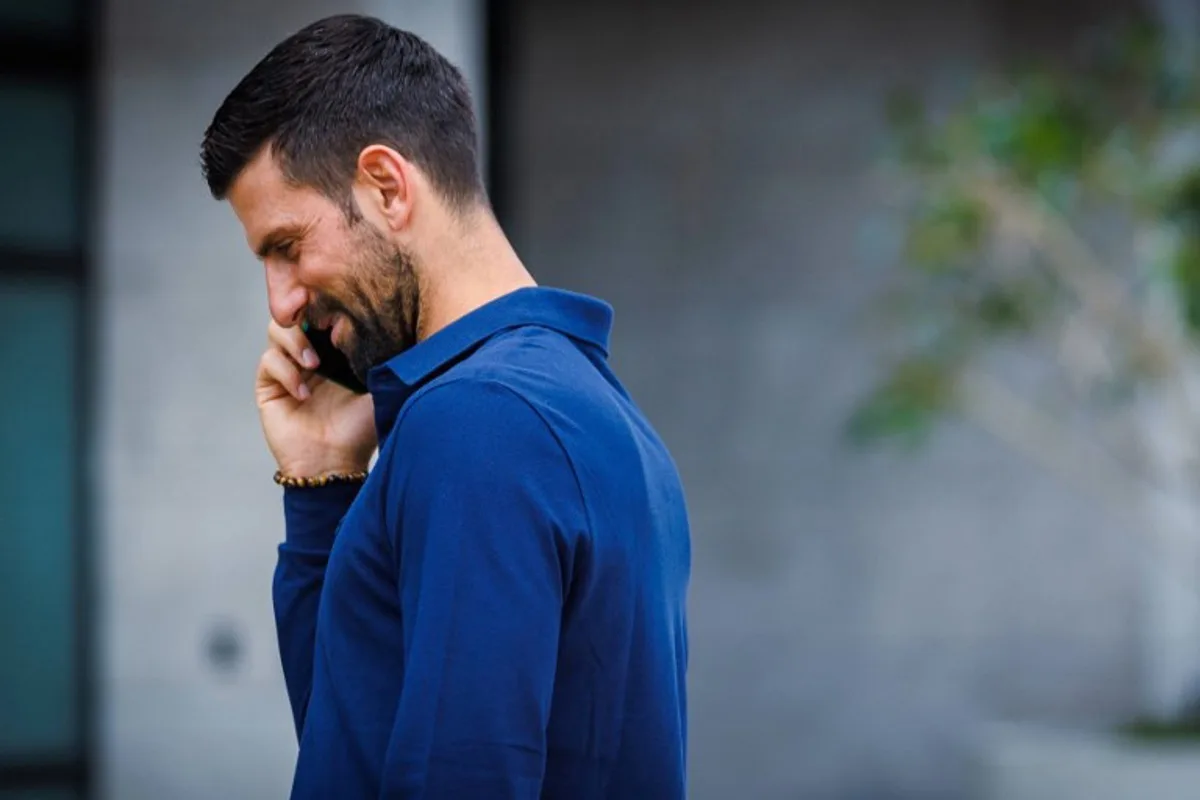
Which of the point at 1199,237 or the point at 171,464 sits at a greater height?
the point at 1199,237

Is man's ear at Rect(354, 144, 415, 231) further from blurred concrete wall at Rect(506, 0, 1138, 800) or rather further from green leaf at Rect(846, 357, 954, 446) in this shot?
blurred concrete wall at Rect(506, 0, 1138, 800)

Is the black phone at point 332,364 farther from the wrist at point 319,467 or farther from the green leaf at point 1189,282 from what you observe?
the green leaf at point 1189,282

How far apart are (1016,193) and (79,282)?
2.96 meters

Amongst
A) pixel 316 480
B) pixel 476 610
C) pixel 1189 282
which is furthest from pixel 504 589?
pixel 1189 282

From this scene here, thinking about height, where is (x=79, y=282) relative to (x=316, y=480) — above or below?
above

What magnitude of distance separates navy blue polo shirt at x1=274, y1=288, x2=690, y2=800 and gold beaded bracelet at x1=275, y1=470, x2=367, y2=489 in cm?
24

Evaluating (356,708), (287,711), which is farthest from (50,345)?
(356,708)

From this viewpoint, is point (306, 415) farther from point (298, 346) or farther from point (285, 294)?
point (285, 294)

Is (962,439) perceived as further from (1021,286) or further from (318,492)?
(318,492)

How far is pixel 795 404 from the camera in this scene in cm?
668

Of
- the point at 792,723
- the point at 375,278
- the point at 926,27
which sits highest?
the point at 926,27

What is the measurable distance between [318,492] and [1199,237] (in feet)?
13.7

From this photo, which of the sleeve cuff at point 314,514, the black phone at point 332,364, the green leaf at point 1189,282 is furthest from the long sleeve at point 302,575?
the green leaf at point 1189,282

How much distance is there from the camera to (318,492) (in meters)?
1.89
